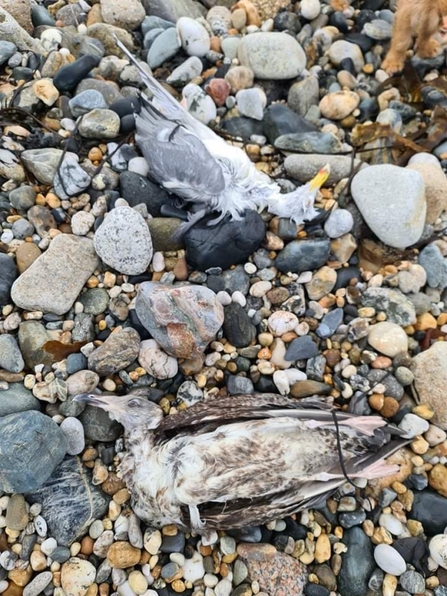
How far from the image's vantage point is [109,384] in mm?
3162

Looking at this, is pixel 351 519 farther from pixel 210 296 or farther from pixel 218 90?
pixel 218 90

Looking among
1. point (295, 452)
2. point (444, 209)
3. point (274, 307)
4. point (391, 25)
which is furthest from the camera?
point (391, 25)

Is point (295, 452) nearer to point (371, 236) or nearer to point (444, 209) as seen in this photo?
point (371, 236)

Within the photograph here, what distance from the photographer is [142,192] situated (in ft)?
11.6

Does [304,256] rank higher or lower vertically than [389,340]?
higher

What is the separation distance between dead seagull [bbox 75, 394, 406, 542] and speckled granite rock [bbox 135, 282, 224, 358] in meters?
0.40

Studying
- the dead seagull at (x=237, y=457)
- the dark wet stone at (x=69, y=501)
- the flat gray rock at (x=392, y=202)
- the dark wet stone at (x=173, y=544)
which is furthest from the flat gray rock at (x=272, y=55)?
the dark wet stone at (x=173, y=544)

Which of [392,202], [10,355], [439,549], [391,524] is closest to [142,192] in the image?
[10,355]

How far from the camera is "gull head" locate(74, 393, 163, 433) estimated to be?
9.53ft

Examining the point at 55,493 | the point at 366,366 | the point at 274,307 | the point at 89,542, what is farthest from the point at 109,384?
the point at 366,366

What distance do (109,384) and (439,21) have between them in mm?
4069

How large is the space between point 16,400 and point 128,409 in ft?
2.36

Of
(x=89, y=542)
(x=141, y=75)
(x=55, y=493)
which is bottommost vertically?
(x=89, y=542)

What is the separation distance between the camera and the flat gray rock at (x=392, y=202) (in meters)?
3.42
